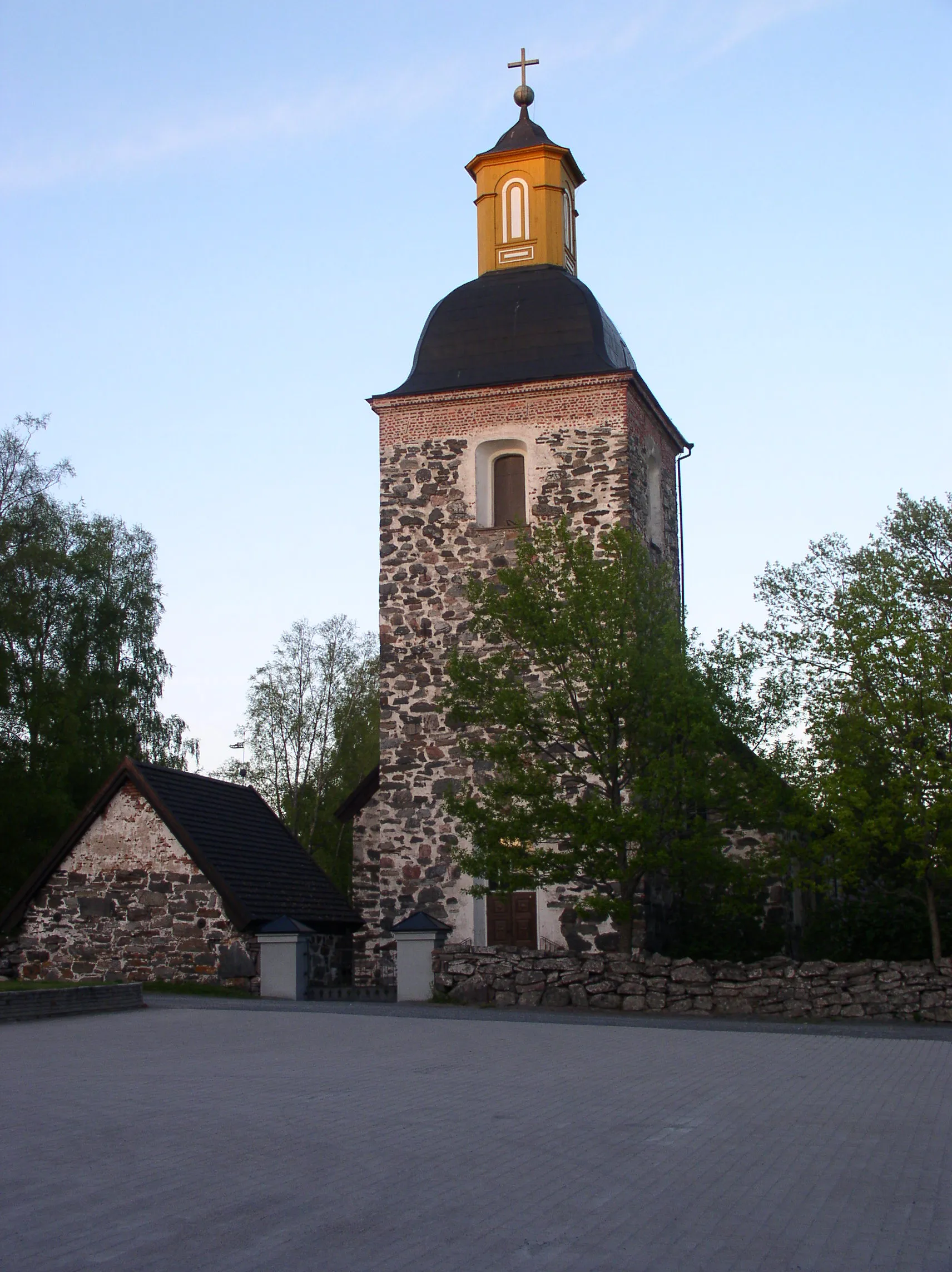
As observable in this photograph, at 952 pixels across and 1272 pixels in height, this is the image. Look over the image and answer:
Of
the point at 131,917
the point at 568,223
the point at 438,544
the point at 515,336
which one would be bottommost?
the point at 131,917

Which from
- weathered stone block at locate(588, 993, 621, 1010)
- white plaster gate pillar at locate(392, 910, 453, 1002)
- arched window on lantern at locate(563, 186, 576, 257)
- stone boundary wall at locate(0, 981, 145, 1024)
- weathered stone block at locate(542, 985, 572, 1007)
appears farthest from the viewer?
arched window on lantern at locate(563, 186, 576, 257)

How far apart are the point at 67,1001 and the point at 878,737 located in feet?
36.2

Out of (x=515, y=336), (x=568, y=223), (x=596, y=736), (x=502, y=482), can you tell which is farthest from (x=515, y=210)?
(x=596, y=736)

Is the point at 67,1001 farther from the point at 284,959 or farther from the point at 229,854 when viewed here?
the point at 229,854

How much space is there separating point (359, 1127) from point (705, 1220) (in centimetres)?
267

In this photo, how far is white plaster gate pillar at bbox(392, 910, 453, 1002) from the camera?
60.4ft

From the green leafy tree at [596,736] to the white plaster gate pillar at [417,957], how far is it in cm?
103

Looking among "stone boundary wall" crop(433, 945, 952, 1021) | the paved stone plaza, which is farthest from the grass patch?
the paved stone plaza

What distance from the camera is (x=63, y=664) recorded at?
33.6 metres

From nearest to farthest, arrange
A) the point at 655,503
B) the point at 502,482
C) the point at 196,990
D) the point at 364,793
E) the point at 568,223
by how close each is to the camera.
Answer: the point at 196,990, the point at 364,793, the point at 502,482, the point at 655,503, the point at 568,223

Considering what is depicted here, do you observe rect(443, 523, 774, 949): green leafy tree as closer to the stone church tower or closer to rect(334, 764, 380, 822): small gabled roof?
the stone church tower

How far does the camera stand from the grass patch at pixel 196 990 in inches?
765

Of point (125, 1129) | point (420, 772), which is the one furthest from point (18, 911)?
point (125, 1129)

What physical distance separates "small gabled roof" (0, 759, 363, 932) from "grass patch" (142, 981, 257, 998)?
91 cm
